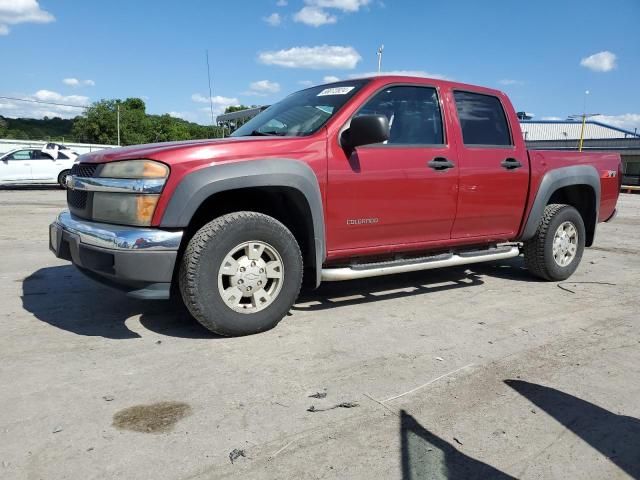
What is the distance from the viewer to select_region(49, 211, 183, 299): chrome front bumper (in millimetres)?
3160

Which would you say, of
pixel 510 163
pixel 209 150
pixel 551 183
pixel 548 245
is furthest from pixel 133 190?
pixel 548 245

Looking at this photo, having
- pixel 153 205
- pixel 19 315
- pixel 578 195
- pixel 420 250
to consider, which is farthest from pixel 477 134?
pixel 19 315

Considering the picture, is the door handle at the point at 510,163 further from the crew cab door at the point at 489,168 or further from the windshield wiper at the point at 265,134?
the windshield wiper at the point at 265,134

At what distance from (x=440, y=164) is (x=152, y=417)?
293 centimetres

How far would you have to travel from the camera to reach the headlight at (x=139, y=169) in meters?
3.21

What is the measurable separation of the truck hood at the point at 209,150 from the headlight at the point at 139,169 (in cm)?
3

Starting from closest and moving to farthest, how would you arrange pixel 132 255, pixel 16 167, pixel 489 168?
pixel 132 255
pixel 489 168
pixel 16 167

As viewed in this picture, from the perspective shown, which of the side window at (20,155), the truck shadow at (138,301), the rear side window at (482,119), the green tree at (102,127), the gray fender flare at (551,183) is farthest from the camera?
the green tree at (102,127)

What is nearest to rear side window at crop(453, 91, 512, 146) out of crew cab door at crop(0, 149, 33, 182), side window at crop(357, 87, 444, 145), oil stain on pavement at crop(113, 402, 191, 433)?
side window at crop(357, 87, 444, 145)

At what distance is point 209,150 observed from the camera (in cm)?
336

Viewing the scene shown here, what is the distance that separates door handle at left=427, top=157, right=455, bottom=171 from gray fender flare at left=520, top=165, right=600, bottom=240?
4.20 feet

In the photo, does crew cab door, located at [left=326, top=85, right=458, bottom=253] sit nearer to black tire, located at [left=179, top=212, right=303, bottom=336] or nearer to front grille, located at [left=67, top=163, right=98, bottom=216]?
black tire, located at [left=179, top=212, right=303, bottom=336]

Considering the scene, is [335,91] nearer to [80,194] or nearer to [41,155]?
[80,194]

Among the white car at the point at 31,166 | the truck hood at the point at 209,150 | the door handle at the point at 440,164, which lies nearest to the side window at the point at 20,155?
the white car at the point at 31,166
